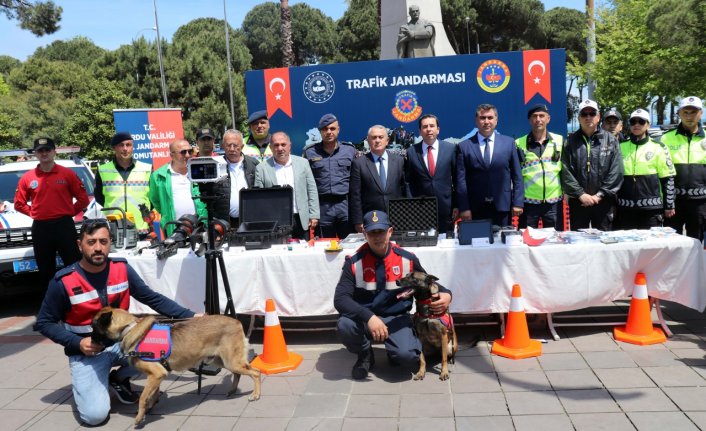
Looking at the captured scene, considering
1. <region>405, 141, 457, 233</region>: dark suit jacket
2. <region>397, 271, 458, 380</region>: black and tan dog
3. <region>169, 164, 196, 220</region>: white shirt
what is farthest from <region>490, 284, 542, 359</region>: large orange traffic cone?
<region>169, 164, 196, 220</region>: white shirt

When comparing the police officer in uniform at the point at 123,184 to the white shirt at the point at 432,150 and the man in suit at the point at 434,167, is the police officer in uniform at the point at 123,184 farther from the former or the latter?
the white shirt at the point at 432,150

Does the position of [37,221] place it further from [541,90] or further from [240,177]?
[541,90]

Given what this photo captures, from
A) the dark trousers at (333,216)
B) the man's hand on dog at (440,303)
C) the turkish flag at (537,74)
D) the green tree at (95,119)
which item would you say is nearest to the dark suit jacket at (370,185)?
the dark trousers at (333,216)

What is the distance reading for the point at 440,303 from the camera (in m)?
4.28

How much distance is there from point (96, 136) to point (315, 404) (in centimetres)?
3174

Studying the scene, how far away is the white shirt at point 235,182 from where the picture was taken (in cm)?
620

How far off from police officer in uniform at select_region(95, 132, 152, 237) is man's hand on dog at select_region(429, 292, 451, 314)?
383cm

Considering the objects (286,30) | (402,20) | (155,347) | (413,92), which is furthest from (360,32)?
(155,347)

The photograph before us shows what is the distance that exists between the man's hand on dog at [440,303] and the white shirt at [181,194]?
3.14 m

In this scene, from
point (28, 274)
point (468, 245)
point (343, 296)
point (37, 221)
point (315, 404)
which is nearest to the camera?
point (315, 404)

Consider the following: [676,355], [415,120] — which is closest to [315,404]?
[676,355]

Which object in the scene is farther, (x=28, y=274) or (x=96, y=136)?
(x=96, y=136)

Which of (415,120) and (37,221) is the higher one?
(415,120)

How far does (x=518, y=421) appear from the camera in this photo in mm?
3646
